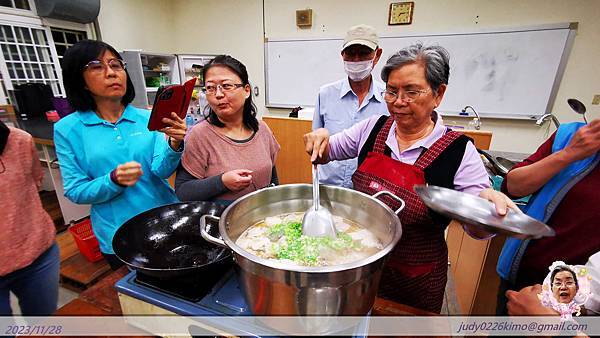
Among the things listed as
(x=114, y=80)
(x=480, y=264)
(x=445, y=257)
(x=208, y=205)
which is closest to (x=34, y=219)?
(x=114, y=80)

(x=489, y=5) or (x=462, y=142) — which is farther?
(x=489, y=5)

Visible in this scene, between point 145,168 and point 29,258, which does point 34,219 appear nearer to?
point 29,258

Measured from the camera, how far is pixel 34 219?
44.7 inches

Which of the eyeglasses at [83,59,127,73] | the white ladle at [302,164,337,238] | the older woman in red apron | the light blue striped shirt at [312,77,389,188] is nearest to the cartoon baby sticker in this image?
the older woman in red apron

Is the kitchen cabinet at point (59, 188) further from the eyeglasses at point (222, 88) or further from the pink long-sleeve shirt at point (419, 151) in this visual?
the pink long-sleeve shirt at point (419, 151)

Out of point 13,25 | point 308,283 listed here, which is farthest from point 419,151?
point 13,25

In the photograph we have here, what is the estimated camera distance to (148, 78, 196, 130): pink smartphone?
919 millimetres

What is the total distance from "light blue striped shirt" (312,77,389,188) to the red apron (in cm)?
79

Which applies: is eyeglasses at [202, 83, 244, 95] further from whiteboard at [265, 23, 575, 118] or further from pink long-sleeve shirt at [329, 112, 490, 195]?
whiteboard at [265, 23, 575, 118]

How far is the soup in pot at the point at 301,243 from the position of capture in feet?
2.33

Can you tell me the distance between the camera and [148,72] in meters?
4.77

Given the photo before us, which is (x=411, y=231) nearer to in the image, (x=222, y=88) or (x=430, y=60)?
(x=430, y=60)

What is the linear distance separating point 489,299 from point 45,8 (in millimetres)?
5642

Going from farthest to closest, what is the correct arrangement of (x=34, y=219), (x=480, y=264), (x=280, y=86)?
1. (x=280, y=86)
2. (x=480, y=264)
3. (x=34, y=219)
